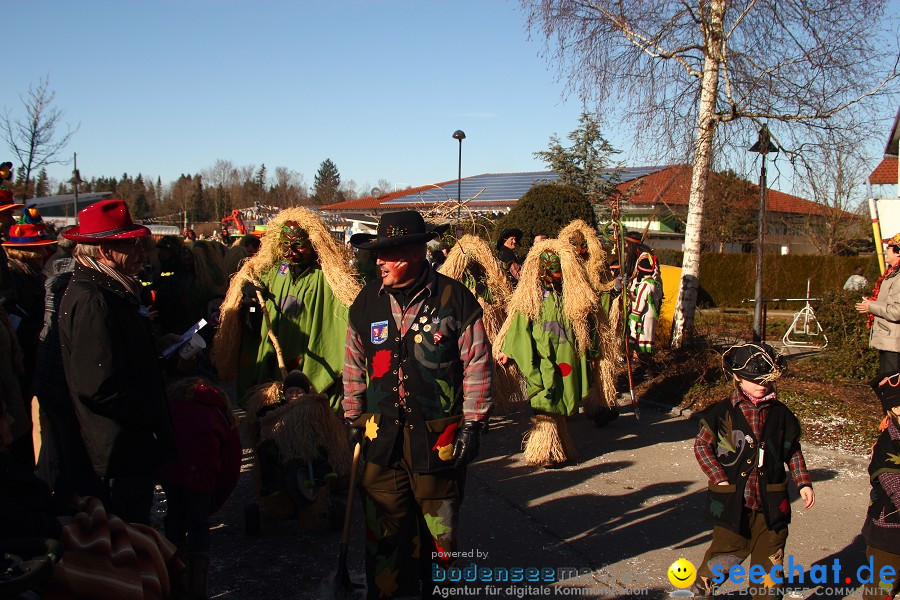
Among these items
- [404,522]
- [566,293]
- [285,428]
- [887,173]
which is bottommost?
[404,522]

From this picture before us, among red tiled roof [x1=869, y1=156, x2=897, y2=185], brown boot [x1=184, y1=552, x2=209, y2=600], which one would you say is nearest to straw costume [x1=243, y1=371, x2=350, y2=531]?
brown boot [x1=184, y1=552, x2=209, y2=600]

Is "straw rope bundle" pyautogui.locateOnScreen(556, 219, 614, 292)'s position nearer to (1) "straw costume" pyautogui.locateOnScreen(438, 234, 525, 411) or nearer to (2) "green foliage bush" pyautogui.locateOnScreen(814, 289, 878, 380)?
(1) "straw costume" pyautogui.locateOnScreen(438, 234, 525, 411)

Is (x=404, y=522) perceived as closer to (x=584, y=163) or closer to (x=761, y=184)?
(x=761, y=184)

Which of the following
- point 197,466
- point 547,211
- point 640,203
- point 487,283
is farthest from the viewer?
point 640,203

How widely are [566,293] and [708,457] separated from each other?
296cm

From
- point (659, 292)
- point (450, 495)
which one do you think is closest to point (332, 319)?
point (450, 495)

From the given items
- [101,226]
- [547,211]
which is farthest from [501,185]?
[101,226]

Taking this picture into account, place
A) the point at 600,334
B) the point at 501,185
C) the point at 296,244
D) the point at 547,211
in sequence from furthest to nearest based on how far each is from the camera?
the point at 501,185 < the point at 547,211 < the point at 600,334 < the point at 296,244

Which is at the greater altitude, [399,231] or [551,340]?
[399,231]

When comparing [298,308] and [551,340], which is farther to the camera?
[551,340]

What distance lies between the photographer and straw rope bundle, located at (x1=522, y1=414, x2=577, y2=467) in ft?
22.0

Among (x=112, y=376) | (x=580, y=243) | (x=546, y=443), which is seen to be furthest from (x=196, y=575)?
(x=580, y=243)

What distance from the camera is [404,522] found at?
374 centimetres

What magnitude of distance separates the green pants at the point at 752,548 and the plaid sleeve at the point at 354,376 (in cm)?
198
